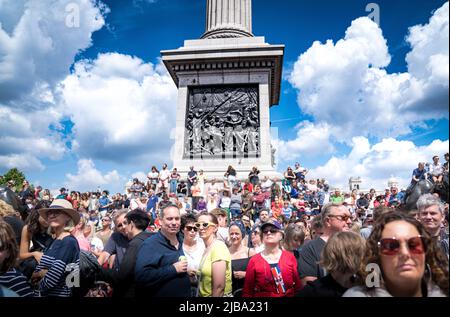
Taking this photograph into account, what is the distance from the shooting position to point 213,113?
53.9 ft

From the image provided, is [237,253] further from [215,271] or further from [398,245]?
[398,245]

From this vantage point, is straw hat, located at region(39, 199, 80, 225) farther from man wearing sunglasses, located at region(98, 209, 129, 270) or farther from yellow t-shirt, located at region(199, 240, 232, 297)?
yellow t-shirt, located at region(199, 240, 232, 297)

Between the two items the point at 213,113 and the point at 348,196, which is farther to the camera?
the point at 213,113

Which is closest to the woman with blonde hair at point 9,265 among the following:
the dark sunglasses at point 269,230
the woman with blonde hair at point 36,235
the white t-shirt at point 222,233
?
the woman with blonde hair at point 36,235

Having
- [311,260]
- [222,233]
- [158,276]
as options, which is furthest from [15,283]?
[222,233]

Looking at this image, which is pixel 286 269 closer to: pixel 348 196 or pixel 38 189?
pixel 348 196

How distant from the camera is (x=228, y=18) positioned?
1850cm

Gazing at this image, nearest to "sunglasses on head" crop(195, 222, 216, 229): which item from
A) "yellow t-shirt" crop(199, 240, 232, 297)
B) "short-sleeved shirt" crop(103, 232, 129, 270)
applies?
"yellow t-shirt" crop(199, 240, 232, 297)

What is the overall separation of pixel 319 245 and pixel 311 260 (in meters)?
0.20

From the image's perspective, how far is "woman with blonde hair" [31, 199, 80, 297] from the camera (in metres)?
2.74

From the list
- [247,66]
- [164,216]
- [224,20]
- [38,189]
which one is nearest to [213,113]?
[247,66]

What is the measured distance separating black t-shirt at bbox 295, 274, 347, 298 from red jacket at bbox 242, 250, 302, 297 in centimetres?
67

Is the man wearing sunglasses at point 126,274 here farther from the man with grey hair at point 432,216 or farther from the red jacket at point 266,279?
the man with grey hair at point 432,216

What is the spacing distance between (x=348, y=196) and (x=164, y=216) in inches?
477
